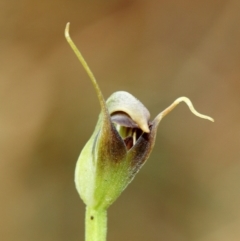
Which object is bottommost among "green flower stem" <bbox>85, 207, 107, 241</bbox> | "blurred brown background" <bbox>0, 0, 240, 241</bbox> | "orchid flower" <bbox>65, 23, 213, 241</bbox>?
"green flower stem" <bbox>85, 207, 107, 241</bbox>

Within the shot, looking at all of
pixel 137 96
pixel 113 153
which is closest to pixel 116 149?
pixel 113 153

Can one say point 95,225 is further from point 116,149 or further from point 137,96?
point 137,96

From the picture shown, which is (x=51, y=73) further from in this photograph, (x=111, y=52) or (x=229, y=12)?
(x=229, y=12)

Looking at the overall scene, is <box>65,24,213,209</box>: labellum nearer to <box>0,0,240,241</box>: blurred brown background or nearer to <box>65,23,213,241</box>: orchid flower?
<box>65,23,213,241</box>: orchid flower

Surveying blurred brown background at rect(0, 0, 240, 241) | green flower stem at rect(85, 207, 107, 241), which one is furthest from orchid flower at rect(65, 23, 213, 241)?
blurred brown background at rect(0, 0, 240, 241)

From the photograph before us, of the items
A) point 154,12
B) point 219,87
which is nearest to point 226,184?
point 219,87

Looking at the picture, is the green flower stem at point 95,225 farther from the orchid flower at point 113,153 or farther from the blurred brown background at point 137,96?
the blurred brown background at point 137,96
